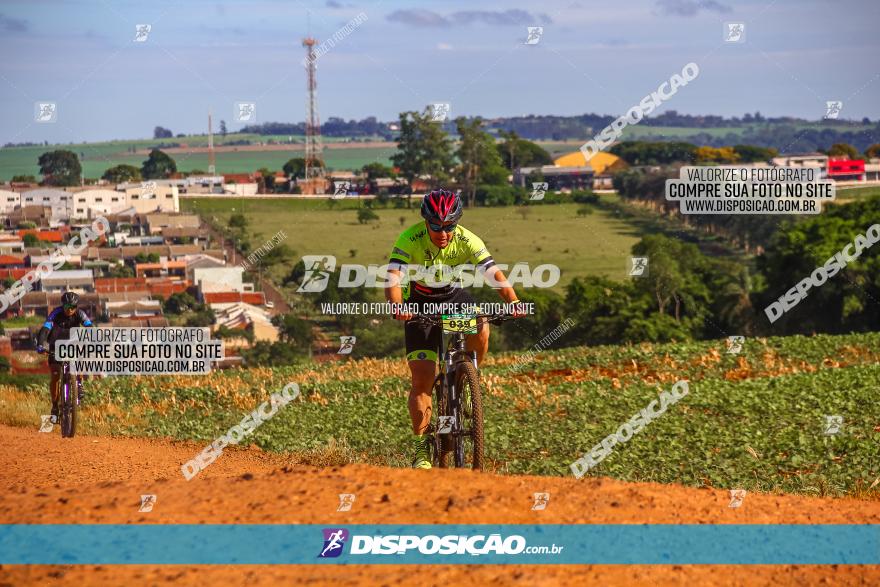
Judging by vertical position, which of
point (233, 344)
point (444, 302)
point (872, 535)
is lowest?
point (233, 344)

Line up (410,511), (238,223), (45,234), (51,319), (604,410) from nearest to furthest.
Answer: (410,511) < (51,319) < (604,410) < (45,234) < (238,223)

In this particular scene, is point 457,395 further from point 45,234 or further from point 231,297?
point 45,234

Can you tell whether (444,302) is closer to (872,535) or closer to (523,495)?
(523,495)

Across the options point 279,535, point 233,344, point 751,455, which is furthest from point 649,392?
point 233,344

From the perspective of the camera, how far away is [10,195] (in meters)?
88.4

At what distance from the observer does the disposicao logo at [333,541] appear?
700 centimetres

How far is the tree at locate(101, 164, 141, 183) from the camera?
10838cm

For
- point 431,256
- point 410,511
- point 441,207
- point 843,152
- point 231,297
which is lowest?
point 231,297

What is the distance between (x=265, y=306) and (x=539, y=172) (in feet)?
140

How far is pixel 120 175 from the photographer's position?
359 ft

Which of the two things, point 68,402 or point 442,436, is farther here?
point 68,402

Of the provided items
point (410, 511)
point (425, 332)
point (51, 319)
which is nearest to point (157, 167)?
point (51, 319)

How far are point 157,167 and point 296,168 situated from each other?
15461 millimetres

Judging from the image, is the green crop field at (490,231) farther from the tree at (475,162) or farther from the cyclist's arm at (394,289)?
the cyclist's arm at (394,289)
